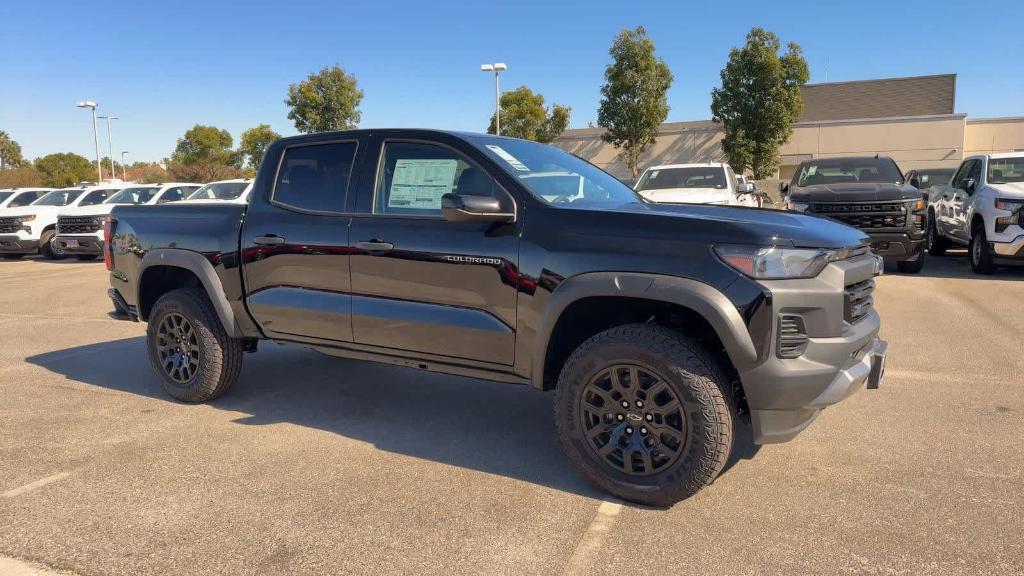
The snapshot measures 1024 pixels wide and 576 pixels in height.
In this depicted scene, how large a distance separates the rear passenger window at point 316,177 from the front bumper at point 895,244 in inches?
328

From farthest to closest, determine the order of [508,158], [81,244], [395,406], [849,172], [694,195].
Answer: [81,244], [849,172], [694,195], [395,406], [508,158]

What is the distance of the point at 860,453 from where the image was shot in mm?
3926

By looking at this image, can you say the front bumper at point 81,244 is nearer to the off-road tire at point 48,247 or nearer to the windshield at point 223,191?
the off-road tire at point 48,247

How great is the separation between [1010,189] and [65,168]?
77817 mm

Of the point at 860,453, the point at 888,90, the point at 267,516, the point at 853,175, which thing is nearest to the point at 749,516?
the point at 860,453

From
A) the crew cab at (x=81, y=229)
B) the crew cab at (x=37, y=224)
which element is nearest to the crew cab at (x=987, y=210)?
the crew cab at (x=81, y=229)

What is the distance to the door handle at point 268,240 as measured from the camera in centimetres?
442

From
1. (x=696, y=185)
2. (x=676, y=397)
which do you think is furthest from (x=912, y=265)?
(x=676, y=397)

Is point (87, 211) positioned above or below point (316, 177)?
below

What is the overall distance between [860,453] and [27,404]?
5387 mm

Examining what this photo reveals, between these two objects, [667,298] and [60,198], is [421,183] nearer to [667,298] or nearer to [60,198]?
[667,298]

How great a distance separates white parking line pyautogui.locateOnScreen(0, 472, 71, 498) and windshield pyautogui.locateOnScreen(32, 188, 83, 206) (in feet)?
55.5

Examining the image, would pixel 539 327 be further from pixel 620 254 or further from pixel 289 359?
pixel 289 359

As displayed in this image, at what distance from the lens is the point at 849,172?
11875 mm
